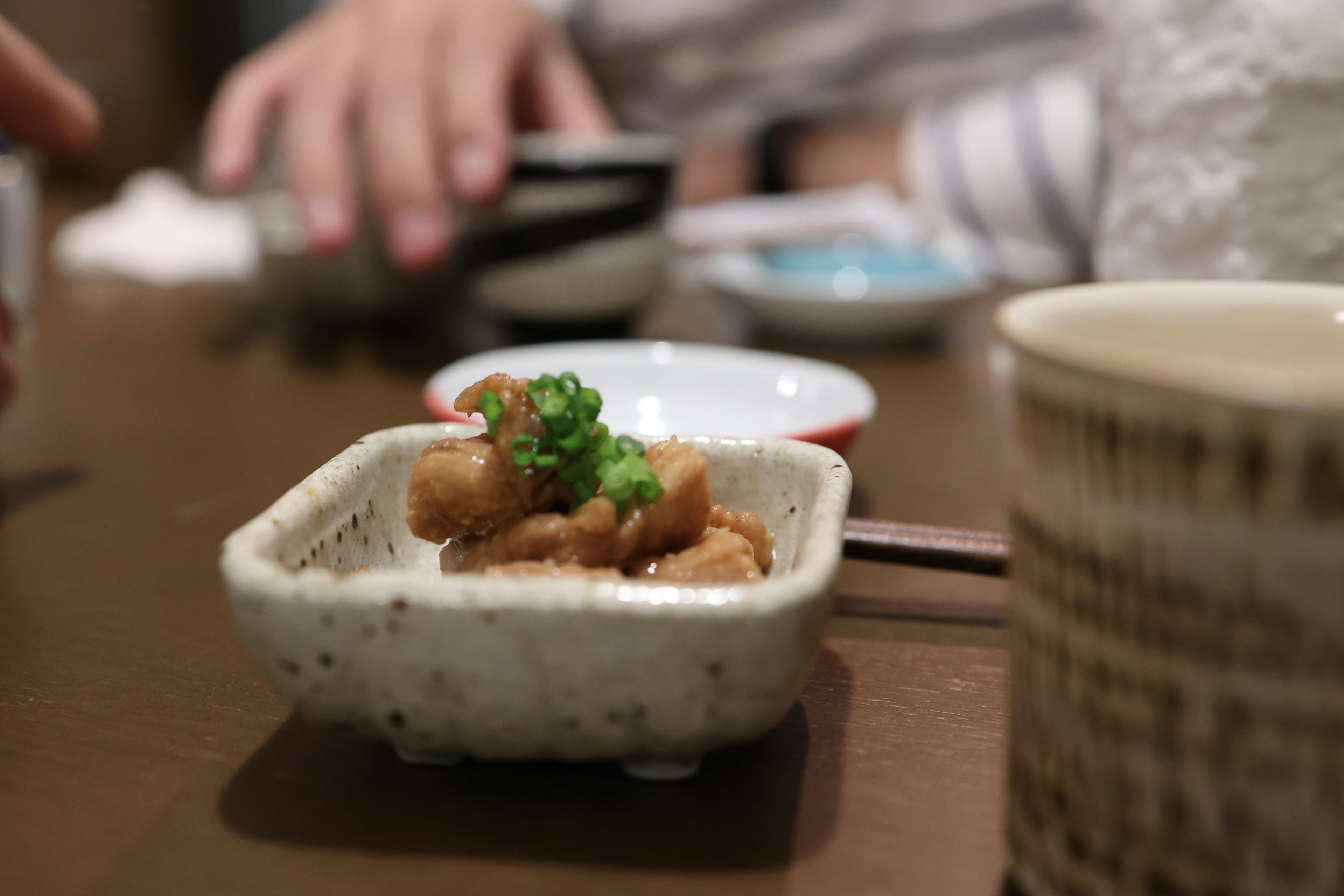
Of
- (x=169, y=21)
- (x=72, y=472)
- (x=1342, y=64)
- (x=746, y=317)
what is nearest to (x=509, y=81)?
(x=746, y=317)

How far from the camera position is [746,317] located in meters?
1.77

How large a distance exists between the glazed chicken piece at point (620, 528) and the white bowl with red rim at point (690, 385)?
44 centimetres

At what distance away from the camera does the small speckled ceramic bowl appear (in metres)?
0.49

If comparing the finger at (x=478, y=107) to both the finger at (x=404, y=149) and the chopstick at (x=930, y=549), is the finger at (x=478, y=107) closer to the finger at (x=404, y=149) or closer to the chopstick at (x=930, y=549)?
the finger at (x=404, y=149)

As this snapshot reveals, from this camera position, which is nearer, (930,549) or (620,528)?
(620,528)

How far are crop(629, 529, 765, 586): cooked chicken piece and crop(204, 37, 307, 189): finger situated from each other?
5.14 ft

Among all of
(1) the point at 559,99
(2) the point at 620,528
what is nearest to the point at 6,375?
(2) the point at 620,528

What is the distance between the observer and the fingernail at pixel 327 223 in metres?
1.67

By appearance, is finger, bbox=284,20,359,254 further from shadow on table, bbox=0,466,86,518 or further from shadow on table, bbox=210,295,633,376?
shadow on table, bbox=0,466,86,518

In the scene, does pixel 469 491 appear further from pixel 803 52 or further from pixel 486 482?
pixel 803 52

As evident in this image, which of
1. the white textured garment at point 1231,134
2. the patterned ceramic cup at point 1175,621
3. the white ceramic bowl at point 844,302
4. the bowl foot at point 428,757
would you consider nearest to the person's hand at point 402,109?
the white ceramic bowl at point 844,302

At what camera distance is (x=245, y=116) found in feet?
6.37

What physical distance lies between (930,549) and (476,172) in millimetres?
1126

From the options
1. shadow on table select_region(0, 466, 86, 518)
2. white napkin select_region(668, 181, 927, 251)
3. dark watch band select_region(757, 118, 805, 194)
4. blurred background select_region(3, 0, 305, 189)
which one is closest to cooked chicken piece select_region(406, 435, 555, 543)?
shadow on table select_region(0, 466, 86, 518)
